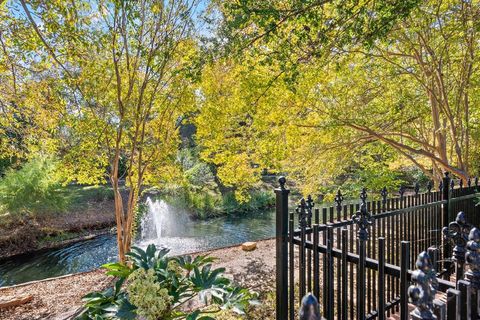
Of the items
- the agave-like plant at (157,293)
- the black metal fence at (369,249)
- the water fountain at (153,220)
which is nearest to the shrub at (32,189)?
the water fountain at (153,220)

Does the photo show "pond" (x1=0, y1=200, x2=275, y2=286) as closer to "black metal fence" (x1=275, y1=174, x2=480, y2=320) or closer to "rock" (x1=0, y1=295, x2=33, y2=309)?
"rock" (x1=0, y1=295, x2=33, y2=309)

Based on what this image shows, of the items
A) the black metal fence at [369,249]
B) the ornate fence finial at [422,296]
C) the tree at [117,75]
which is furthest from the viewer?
the tree at [117,75]

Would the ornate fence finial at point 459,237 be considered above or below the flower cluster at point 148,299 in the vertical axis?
above

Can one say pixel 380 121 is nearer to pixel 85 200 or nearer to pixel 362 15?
pixel 362 15

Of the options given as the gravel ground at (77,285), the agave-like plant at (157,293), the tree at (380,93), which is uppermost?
the tree at (380,93)

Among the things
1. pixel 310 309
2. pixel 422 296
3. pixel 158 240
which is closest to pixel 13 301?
pixel 310 309

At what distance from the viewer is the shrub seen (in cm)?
984

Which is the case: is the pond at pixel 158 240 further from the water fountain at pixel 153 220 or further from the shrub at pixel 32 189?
the shrub at pixel 32 189

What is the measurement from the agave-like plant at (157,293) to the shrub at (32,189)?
862 cm

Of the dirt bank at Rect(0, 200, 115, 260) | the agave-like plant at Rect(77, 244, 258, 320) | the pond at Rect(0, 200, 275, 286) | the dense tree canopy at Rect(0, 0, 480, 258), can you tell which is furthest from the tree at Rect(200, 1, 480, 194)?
the dirt bank at Rect(0, 200, 115, 260)

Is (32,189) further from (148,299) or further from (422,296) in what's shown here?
(422,296)

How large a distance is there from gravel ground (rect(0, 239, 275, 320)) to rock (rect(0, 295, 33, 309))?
82 mm

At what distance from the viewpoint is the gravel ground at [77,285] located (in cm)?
393

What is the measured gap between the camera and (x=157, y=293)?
7.22 ft
